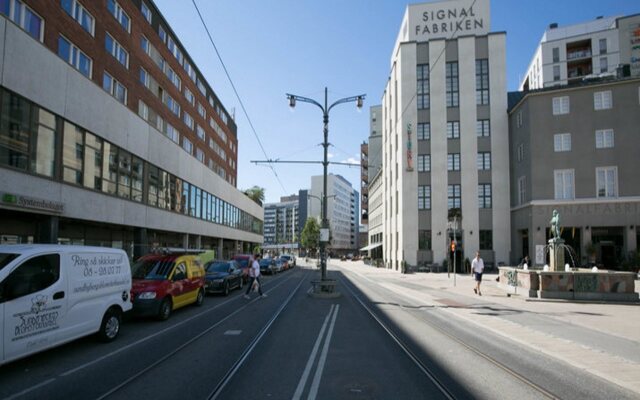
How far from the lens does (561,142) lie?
125 ft

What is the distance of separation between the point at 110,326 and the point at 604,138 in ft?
134

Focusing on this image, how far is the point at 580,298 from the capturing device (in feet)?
56.3

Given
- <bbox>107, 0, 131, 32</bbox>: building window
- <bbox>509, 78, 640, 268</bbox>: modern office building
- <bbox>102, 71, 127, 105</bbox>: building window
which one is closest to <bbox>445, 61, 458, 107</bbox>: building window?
<bbox>509, 78, 640, 268</bbox>: modern office building

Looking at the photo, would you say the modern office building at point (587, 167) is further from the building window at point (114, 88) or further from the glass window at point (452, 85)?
the building window at point (114, 88)

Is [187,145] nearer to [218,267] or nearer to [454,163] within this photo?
[218,267]

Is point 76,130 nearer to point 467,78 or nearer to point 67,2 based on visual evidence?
point 67,2

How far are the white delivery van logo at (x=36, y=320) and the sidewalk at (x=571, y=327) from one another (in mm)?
9219

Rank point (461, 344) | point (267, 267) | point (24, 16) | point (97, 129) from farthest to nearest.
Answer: point (267, 267)
point (97, 129)
point (24, 16)
point (461, 344)

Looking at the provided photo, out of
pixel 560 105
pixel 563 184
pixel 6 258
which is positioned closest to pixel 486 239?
pixel 563 184

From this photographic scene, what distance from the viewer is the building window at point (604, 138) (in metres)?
36.9

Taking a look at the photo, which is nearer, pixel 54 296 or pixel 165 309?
pixel 54 296

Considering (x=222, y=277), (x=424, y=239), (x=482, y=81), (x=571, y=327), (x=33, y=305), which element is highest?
(x=482, y=81)

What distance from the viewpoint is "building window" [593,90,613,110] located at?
1462 inches

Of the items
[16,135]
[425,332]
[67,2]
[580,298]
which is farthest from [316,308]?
[67,2]
